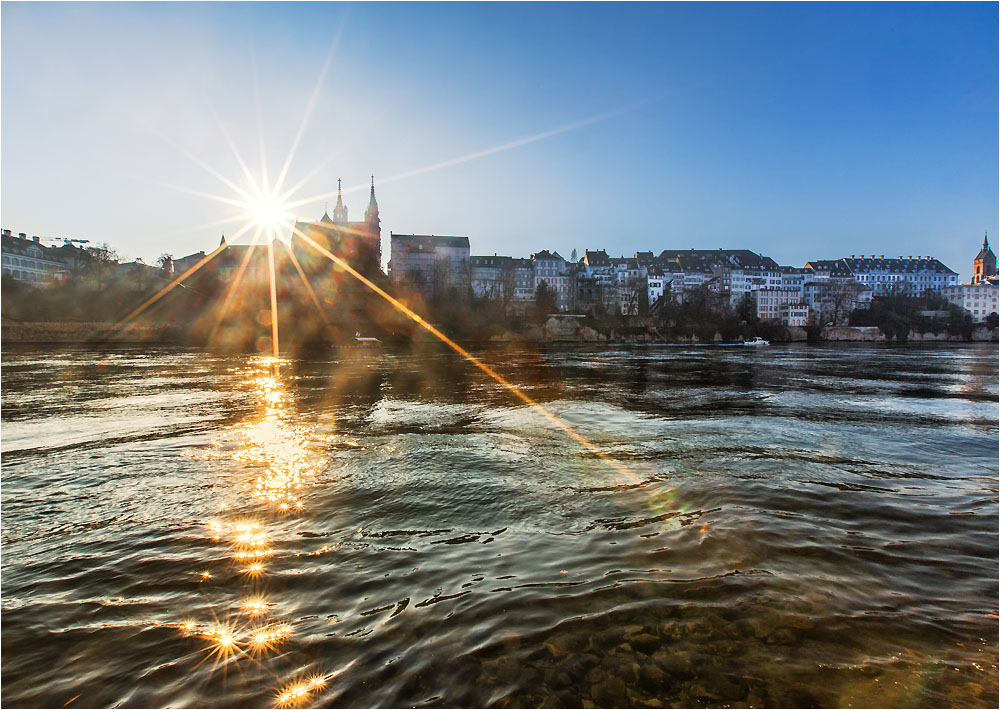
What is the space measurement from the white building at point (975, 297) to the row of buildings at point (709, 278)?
0.87ft

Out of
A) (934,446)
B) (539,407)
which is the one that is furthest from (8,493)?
(934,446)

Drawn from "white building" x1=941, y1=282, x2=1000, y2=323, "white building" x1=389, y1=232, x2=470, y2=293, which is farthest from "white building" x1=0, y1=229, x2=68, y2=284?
"white building" x1=941, y1=282, x2=1000, y2=323

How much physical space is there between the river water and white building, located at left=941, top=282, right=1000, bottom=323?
676ft

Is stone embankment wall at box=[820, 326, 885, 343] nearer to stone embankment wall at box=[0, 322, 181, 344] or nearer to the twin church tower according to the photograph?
the twin church tower

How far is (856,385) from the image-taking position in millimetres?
27344

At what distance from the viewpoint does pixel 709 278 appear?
16238 cm

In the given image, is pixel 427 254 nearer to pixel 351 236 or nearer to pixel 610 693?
pixel 351 236

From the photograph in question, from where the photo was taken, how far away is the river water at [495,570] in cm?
373

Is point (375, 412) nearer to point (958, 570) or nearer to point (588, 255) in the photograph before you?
point (958, 570)

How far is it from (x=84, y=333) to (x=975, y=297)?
769 feet

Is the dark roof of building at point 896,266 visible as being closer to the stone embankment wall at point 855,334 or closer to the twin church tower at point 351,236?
the stone embankment wall at point 855,334

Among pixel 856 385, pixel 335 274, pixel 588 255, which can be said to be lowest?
pixel 856 385

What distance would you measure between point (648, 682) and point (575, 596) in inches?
47.8

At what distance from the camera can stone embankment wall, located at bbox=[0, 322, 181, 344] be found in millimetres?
74525
